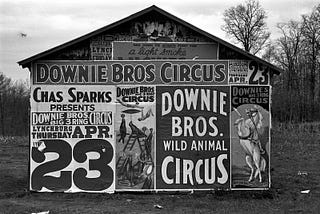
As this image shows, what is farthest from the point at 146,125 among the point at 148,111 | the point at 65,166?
the point at 65,166

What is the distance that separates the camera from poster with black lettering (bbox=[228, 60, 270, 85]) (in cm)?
1502

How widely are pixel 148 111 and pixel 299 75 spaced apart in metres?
51.2

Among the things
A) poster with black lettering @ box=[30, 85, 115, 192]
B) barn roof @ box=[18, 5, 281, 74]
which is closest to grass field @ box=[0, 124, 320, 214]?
poster with black lettering @ box=[30, 85, 115, 192]

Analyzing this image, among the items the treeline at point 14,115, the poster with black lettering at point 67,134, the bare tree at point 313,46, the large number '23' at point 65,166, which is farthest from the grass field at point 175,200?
the bare tree at point 313,46

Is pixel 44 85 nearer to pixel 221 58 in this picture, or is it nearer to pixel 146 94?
pixel 146 94

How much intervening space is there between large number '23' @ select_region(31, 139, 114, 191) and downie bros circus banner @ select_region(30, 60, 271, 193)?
0.03 meters

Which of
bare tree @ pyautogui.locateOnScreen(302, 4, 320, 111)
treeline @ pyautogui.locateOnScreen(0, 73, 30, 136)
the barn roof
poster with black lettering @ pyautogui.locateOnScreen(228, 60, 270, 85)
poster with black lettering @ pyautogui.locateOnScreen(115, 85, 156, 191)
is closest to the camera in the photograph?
the barn roof

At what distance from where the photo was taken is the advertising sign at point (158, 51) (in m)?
15.0

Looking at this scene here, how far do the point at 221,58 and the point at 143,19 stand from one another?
2.40 m

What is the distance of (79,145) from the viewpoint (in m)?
14.9

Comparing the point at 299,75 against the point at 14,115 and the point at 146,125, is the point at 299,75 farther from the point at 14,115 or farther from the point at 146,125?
the point at 146,125

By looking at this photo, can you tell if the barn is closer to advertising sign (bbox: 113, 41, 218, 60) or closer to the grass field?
advertising sign (bbox: 113, 41, 218, 60)

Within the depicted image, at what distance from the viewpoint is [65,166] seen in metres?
14.9

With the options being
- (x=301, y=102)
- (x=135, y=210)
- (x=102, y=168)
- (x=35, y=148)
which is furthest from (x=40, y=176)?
(x=301, y=102)
